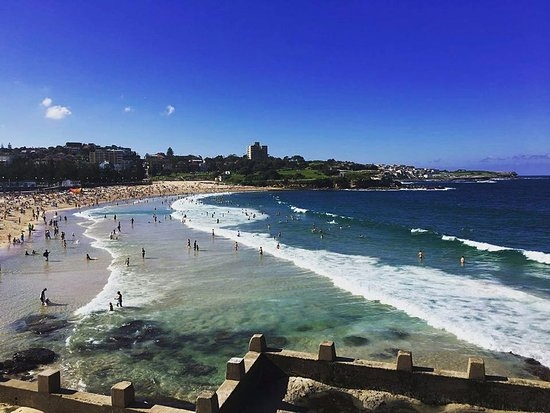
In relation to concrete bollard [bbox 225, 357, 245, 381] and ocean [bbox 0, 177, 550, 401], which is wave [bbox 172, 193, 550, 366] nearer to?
ocean [bbox 0, 177, 550, 401]

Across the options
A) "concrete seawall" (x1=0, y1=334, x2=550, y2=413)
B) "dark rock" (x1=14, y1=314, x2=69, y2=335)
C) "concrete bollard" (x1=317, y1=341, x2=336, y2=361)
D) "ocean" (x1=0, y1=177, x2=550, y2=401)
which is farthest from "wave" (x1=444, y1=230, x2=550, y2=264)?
"dark rock" (x1=14, y1=314, x2=69, y2=335)

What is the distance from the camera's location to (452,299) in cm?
2319

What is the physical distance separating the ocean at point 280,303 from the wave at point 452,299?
0.27 ft

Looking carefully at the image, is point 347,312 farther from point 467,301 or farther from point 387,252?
point 387,252

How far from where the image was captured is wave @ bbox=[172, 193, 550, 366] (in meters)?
17.5

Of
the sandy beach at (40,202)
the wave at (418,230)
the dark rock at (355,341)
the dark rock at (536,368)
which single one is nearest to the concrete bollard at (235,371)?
the dark rock at (355,341)

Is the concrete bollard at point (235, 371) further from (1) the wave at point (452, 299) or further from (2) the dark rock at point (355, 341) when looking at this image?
(1) the wave at point (452, 299)

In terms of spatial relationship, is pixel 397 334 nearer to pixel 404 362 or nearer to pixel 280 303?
pixel 280 303

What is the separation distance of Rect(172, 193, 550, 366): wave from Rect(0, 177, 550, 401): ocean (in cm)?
8

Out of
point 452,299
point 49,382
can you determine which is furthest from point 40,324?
point 452,299

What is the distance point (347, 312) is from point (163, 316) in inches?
327

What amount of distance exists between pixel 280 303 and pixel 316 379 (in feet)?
38.8

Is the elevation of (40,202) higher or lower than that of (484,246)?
higher

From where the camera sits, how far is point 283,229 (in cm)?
5497
